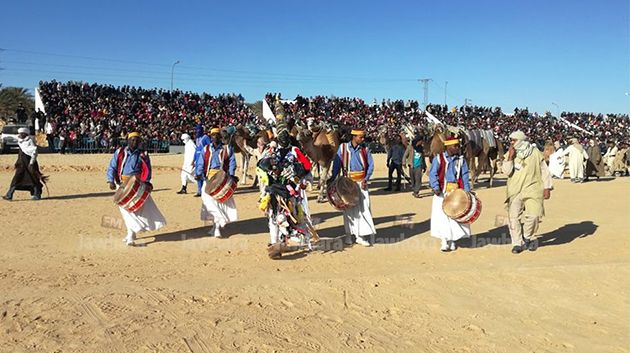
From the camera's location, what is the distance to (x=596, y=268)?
730 centimetres

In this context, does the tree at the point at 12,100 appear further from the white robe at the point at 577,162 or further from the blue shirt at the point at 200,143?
the white robe at the point at 577,162

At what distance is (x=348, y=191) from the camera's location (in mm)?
8516

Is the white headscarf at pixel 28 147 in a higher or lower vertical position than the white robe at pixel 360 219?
higher

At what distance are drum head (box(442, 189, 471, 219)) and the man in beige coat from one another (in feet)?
2.46

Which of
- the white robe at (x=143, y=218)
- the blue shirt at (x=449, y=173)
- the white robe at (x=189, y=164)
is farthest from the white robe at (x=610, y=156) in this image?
the white robe at (x=143, y=218)

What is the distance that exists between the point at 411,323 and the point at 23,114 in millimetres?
34761

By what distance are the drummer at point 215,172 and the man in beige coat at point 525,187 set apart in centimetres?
455

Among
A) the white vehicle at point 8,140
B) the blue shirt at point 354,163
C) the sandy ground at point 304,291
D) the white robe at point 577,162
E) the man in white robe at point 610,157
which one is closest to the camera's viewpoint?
the sandy ground at point 304,291

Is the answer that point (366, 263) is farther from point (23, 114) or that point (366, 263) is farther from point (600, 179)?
point (23, 114)

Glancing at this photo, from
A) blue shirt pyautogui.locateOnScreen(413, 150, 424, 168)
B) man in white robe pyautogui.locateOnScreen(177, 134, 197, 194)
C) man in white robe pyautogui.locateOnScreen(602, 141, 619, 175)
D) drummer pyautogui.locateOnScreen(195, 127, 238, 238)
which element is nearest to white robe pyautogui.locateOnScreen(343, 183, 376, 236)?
drummer pyautogui.locateOnScreen(195, 127, 238, 238)

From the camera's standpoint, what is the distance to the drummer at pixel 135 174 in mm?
8406

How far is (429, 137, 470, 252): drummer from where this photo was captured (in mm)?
8500

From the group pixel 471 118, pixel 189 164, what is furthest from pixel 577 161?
pixel 471 118

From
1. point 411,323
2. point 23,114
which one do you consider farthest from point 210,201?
point 23,114
